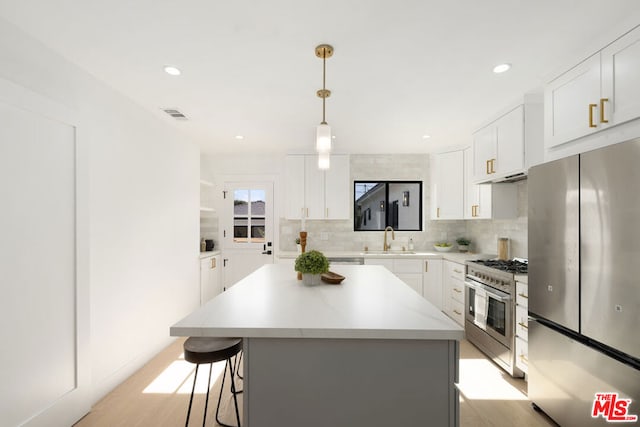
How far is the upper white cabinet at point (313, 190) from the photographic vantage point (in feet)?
15.6

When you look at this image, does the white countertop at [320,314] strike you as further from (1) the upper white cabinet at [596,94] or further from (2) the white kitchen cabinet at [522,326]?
(1) the upper white cabinet at [596,94]

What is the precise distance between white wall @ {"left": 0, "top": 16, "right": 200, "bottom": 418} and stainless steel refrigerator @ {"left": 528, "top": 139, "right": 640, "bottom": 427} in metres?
3.23

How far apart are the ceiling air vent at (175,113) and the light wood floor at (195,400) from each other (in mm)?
2466

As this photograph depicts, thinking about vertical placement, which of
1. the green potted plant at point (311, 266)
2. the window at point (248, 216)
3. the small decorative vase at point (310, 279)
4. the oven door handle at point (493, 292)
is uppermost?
the window at point (248, 216)

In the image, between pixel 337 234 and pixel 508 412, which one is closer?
pixel 508 412

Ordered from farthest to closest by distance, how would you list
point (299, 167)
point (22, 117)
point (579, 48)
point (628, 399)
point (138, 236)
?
point (299, 167) < point (138, 236) < point (579, 48) < point (22, 117) < point (628, 399)

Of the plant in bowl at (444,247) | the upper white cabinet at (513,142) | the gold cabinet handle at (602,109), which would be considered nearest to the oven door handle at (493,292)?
the upper white cabinet at (513,142)

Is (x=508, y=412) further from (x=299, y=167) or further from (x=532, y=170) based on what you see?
(x=299, y=167)

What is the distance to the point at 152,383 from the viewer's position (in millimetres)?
2625

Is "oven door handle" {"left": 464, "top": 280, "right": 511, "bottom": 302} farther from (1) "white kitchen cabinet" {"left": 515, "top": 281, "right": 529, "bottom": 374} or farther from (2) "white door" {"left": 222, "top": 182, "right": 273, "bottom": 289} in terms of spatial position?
(2) "white door" {"left": 222, "top": 182, "right": 273, "bottom": 289}

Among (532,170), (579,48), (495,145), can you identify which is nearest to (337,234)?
(495,145)

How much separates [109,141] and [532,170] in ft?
10.8

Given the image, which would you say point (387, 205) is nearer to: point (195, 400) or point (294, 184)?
point (294, 184)

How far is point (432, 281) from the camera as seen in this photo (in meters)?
4.31
